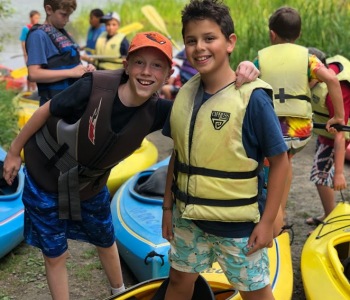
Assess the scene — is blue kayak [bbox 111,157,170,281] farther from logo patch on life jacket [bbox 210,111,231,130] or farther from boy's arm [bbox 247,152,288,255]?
logo patch on life jacket [bbox 210,111,231,130]

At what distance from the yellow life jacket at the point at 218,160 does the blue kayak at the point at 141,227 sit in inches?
38.0

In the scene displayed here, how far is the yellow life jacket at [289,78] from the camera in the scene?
120 inches

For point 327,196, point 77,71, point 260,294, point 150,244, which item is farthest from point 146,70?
point 327,196

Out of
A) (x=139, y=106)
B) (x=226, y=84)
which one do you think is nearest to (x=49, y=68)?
(x=139, y=106)

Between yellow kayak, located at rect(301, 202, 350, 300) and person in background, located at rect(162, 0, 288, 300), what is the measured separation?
61 cm

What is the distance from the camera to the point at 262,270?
2004 mm

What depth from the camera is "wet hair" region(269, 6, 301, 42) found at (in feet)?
10.2

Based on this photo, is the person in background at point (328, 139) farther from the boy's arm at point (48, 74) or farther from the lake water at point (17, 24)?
the lake water at point (17, 24)

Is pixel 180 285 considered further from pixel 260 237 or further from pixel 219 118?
pixel 219 118

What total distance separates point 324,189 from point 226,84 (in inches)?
73.9

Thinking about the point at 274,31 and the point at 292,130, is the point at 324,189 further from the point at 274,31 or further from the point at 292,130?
the point at 274,31

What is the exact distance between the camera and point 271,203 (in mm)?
1917

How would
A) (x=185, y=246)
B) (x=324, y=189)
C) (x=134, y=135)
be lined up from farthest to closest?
(x=324, y=189), (x=134, y=135), (x=185, y=246)

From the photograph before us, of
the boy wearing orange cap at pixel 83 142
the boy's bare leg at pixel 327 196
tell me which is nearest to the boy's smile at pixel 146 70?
the boy wearing orange cap at pixel 83 142
